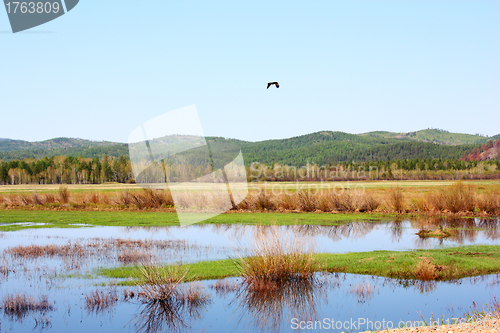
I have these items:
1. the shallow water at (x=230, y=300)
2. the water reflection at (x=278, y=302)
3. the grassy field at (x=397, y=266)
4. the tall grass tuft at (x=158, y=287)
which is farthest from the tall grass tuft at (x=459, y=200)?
the tall grass tuft at (x=158, y=287)

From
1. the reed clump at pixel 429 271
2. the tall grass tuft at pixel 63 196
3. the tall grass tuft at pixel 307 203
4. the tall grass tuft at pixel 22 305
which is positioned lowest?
the reed clump at pixel 429 271

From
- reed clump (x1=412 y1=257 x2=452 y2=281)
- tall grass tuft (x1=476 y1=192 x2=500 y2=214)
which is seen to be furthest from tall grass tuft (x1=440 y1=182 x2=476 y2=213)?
reed clump (x1=412 y1=257 x2=452 y2=281)

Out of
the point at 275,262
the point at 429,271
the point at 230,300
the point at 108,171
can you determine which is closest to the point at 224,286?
the point at 230,300

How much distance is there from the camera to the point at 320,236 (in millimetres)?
23062

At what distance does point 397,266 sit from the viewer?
14.4m

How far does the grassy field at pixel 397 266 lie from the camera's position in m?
13.6

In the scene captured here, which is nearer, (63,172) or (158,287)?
(158,287)

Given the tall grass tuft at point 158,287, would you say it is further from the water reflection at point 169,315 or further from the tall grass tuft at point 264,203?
the tall grass tuft at point 264,203

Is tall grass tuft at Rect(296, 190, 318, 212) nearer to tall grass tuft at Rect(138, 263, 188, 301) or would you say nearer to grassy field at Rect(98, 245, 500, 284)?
grassy field at Rect(98, 245, 500, 284)

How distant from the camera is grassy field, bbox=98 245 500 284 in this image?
534 inches

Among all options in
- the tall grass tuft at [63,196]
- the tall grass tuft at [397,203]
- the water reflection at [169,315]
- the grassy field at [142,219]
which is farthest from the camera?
the tall grass tuft at [63,196]

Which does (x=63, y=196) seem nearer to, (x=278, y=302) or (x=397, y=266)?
(x=278, y=302)

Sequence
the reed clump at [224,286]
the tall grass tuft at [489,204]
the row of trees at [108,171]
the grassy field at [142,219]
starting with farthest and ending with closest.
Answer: the row of trees at [108,171] → the tall grass tuft at [489,204] → the grassy field at [142,219] → the reed clump at [224,286]

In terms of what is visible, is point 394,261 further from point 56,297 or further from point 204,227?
point 204,227
